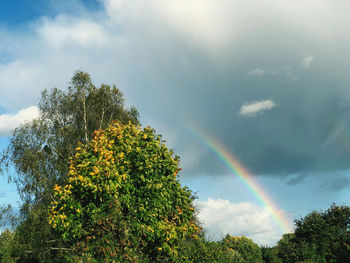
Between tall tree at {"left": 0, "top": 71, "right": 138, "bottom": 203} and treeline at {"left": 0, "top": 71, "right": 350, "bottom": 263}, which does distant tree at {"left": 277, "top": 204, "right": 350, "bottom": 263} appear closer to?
treeline at {"left": 0, "top": 71, "right": 350, "bottom": 263}

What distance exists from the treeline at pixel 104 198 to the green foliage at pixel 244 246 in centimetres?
3032

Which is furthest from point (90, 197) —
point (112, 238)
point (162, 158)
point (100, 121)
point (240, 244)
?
point (240, 244)

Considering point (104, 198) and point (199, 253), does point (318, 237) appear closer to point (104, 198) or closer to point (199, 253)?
point (199, 253)

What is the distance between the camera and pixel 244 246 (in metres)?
74.9

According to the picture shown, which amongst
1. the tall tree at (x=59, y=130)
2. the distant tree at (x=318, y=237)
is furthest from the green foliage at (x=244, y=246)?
the tall tree at (x=59, y=130)

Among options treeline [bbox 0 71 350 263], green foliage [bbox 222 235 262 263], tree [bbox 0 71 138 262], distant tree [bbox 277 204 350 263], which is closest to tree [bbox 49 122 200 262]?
treeline [bbox 0 71 350 263]

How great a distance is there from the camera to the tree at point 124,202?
22.3 metres

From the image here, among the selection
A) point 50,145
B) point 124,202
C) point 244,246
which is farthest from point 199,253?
point 244,246

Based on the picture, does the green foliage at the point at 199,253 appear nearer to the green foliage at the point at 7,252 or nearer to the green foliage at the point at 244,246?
the green foliage at the point at 7,252

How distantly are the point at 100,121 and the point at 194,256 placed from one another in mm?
19534

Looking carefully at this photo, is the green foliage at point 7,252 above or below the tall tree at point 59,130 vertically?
below

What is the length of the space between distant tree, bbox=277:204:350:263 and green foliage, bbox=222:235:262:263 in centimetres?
2799

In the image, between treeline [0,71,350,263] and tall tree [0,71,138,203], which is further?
tall tree [0,71,138,203]

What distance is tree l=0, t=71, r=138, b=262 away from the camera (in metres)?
33.5
